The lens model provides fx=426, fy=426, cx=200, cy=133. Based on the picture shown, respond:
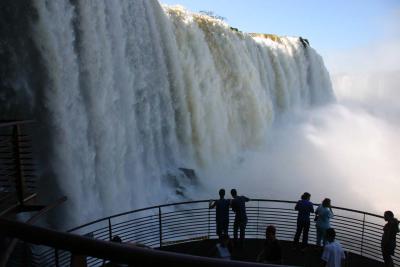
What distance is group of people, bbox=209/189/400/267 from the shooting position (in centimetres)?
556

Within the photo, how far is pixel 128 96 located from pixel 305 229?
7426 mm

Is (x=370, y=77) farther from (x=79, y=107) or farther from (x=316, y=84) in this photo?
(x=79, y=107)

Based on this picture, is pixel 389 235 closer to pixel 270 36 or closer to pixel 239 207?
pixel 239 207

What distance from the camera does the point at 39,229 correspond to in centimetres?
163

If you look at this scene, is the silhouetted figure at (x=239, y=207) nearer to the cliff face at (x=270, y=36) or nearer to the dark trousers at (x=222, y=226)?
the dark trousers at (x=222, y=226)

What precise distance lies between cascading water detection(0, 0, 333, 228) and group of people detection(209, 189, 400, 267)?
432cm

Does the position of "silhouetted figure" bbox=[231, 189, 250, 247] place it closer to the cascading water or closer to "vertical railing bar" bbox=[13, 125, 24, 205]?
"vertical railing bar" bbox=[13, 125, 24, 205]

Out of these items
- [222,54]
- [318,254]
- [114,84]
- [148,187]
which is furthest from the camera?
[222,54]

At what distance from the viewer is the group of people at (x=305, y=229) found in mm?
5562

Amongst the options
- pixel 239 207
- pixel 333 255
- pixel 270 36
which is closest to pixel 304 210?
pixel 239 207

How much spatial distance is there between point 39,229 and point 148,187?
1332cm

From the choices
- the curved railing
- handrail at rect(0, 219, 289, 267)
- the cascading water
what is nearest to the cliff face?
the cascading water

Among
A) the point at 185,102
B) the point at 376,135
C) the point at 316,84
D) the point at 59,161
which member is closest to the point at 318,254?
the point at 59,161

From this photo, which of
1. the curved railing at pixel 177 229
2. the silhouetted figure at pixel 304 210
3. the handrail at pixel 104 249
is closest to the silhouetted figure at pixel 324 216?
the silhouetted figure at pixel 304 210
